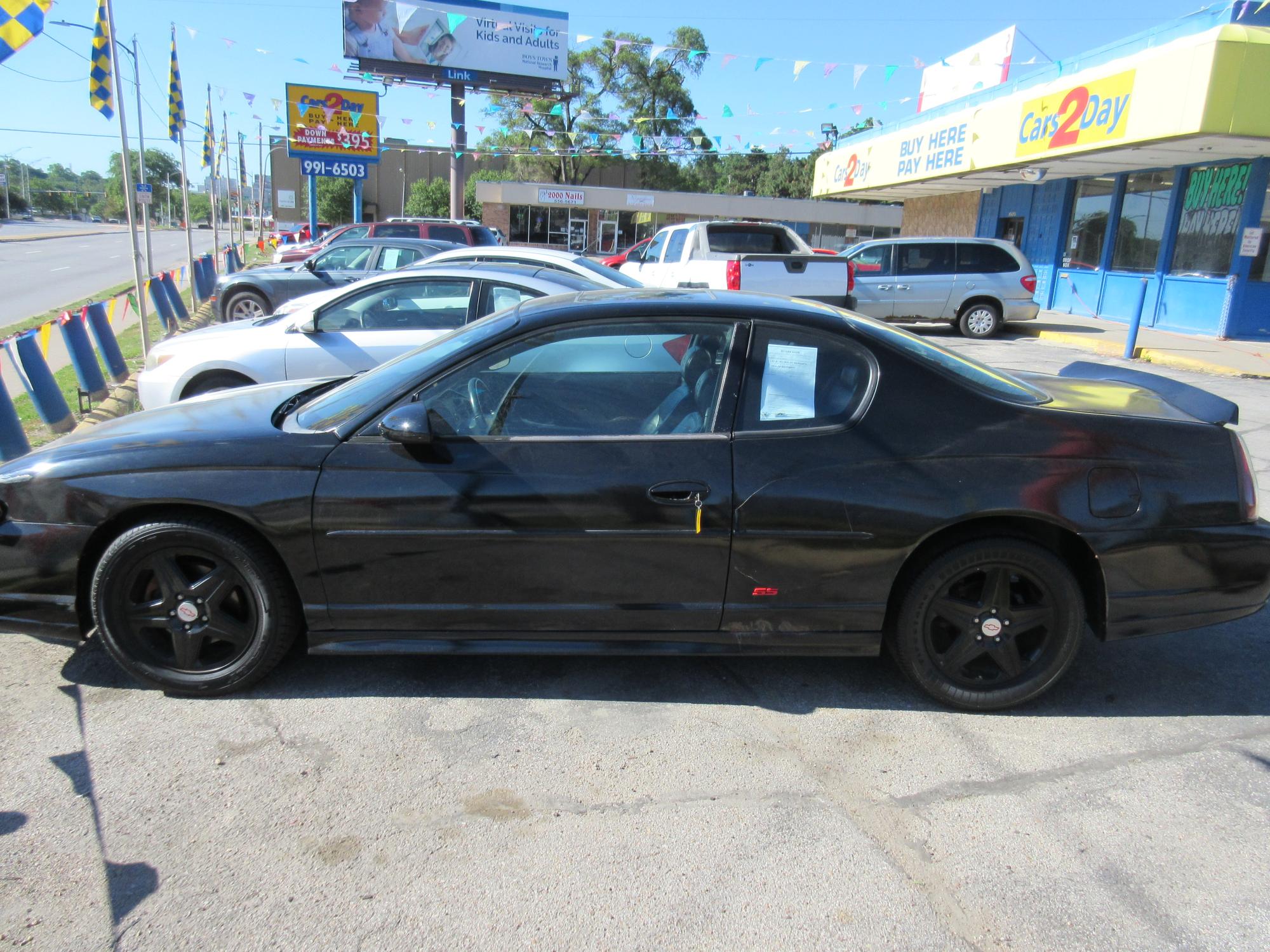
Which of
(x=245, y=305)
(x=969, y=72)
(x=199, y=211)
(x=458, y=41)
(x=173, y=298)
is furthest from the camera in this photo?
(x=199, y=211)

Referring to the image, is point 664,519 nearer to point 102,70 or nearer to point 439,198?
point 102,70

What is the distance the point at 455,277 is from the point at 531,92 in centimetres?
3438

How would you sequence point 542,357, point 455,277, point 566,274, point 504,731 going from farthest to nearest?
point 566,274 < point 455,277 < point 542,357 < point 504,731

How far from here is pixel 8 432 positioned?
628 centimetres

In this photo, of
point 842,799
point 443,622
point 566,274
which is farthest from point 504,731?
point 566,274

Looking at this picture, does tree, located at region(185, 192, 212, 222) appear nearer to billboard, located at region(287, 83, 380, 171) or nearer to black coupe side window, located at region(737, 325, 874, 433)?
billboard, located at region(287, 83, 380, 171)

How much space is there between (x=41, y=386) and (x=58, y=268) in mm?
24507

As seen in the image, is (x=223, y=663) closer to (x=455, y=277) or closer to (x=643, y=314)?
(x=643, y=314)

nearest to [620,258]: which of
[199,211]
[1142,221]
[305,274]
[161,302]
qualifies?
[305,274]

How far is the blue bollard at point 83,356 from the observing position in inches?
328

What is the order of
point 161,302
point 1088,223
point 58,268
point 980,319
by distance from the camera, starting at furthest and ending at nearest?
A: 1. point 58,268
2. point 1088,223
3. point 980,319
4. point 161,302

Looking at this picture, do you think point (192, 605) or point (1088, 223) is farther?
point (1088, 223)

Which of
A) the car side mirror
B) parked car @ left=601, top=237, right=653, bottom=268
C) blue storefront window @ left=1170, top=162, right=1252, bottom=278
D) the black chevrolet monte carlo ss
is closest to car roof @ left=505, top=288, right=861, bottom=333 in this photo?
the black chevrolet monte carlo ss

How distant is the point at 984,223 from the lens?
24.1 metres
